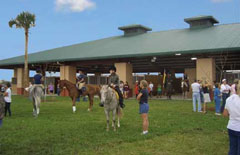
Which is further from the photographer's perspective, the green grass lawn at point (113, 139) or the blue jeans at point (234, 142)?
the green grass lawn at point (113, 139)

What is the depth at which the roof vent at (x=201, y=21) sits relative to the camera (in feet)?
105

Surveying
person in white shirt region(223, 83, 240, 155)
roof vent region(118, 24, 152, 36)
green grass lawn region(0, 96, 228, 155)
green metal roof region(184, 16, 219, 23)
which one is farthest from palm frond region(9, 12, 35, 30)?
person in white shirt region(223, 83, 240, 155)

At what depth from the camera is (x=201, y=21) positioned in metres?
32.5

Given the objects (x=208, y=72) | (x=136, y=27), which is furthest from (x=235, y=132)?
(x=136, y=27)

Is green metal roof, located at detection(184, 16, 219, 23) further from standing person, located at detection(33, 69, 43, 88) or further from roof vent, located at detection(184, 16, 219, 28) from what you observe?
standing person, located at detection(33, 69, 43, 88)

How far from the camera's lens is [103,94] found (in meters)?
8.91

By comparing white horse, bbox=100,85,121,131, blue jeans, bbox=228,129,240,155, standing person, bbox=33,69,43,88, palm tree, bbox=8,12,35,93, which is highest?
palm tree, bbox=8,12,35,93

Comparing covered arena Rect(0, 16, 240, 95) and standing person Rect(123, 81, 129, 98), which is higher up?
covered arena Rect(0, 16, 240, 95)

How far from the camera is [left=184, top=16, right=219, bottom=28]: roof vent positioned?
32.1 metres

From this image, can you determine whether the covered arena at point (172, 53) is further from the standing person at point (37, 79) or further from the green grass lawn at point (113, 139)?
the standing person at point (37, 79)

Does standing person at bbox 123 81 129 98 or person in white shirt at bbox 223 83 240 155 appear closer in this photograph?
person in white shirt at bbox 223 83 240 155

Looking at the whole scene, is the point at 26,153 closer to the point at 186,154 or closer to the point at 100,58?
the point at 186,154

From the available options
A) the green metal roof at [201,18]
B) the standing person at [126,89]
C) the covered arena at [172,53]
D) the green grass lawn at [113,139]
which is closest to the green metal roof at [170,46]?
the covered arena at [172,53]

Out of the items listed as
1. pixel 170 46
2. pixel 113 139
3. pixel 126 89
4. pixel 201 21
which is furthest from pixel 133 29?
pixel 113 139
